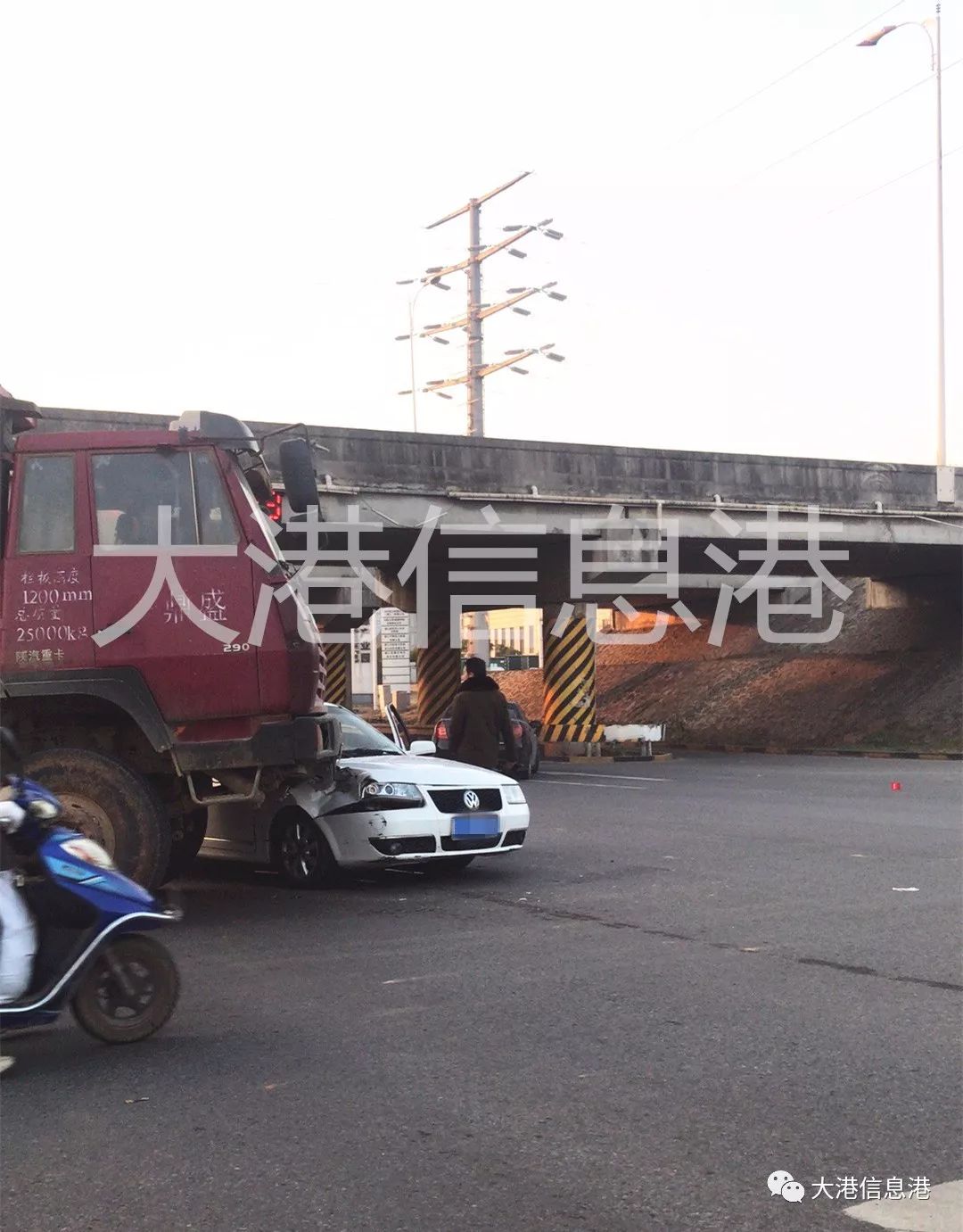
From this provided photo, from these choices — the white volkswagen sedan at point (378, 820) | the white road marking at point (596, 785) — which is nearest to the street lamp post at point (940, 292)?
the white road marking at point (596, 785)

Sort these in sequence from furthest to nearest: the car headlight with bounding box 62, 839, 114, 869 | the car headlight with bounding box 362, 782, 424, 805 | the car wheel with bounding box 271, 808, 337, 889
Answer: the car wheel with bounding box 271, 808, 337, 889 < the car headlight with bounding box 362, 782, 424, 805 < the car headlight with bounding box 62, 839, 114, 869

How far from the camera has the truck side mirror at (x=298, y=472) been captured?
8.92 metres

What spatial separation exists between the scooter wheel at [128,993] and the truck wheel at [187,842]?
163 inches

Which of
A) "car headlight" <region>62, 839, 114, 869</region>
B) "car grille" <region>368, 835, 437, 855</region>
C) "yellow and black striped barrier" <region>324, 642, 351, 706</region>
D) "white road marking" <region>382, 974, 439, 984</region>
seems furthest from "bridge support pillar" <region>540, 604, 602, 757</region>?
"car headlight" <region>62, 839, 114, 869</region>

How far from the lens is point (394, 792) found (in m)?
10.1

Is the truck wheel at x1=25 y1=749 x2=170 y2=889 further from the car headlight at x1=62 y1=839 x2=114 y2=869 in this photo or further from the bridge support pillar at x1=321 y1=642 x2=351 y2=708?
the bridge support pillar at x1=321 y1=642 x2=351 y2=708

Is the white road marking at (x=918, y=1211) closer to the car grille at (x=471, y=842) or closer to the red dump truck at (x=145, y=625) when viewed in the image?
the red dump truck at (x=145, y=625)

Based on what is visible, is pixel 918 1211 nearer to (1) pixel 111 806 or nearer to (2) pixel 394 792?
(1) pixel 111 806

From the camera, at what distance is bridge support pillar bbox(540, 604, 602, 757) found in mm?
32656

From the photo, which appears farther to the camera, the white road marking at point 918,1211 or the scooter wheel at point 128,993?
the scooter wheel at point 128,993

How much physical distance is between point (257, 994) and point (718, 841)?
694 cm

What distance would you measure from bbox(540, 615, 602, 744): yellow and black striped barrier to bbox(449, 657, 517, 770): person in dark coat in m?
17.8

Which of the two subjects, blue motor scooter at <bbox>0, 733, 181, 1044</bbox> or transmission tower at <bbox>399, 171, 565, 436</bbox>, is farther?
transmission tower at <bbox>399, 171, 565, 436</bbox>

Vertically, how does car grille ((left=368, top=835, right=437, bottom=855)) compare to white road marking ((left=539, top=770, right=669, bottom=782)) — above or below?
above
